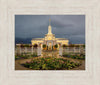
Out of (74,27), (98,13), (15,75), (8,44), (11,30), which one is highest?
(74,27)

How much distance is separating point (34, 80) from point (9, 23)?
1311mm

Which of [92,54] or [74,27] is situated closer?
[92,54]

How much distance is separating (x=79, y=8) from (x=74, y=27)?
15.6 feet

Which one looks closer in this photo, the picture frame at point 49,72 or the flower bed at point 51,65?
the picture frame at point 49,72

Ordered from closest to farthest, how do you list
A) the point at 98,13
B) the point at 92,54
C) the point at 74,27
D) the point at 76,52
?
the point at 98,13 → the point at 92,54 → the point at 76,52 → the point at 74,27

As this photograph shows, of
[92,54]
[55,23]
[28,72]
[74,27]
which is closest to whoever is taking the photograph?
[92,54]

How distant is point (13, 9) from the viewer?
1638 mm

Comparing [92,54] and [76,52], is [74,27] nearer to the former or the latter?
[76,52]

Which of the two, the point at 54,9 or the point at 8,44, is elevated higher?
the point at 54,9

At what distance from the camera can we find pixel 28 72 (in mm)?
1700

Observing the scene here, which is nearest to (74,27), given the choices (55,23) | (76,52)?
(55,23)

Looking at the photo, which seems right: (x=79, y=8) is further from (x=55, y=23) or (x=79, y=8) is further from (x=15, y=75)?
(x=55, y=23)

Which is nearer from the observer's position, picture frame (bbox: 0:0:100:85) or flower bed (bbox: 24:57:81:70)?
picture frame (bbox: 0:0:100:85)

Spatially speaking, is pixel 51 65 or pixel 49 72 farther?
pixel 51 65
